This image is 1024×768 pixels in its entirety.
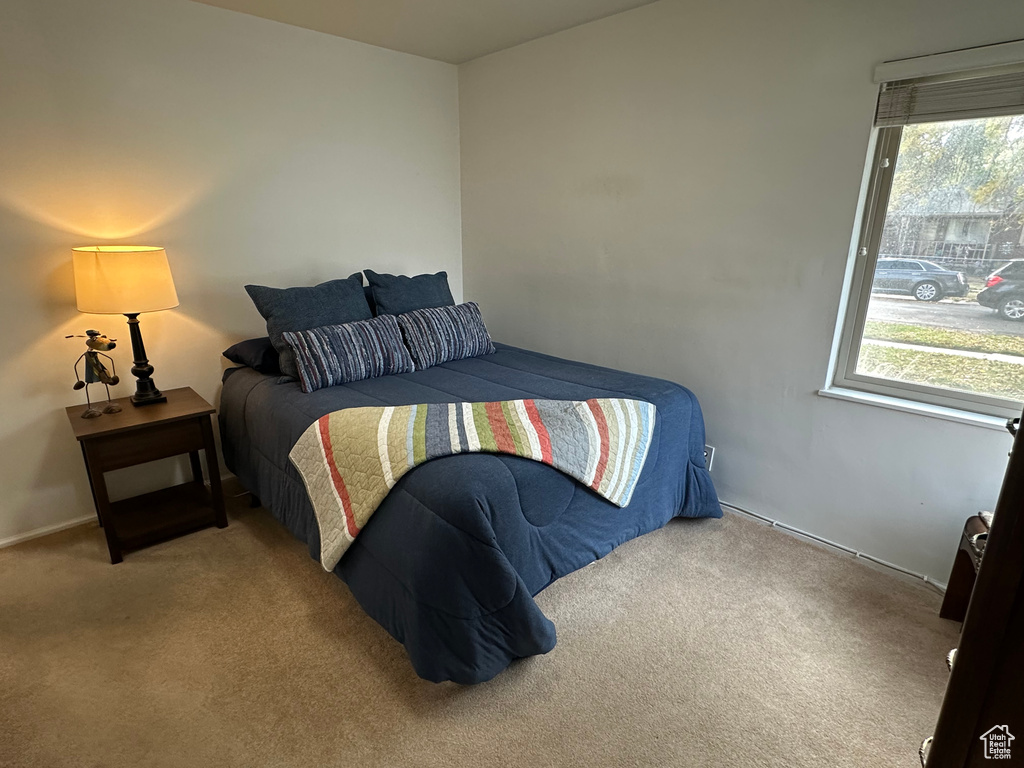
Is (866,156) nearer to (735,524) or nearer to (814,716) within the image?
(735,524)

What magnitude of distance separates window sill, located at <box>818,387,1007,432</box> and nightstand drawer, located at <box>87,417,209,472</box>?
9.03 ft

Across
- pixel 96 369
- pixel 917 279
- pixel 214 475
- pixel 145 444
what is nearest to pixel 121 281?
pixel 96 369

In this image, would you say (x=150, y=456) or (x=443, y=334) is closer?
(x=150, y=456)

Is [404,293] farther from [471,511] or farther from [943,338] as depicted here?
[943,338]

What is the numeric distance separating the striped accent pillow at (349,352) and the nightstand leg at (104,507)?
839 mm

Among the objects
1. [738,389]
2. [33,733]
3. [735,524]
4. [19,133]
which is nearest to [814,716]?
[735,524]

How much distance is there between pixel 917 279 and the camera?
6.99 ft

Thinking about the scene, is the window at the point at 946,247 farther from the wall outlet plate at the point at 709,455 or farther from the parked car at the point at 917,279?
the wall outlet plate at the point at 709,455

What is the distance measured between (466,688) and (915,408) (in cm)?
196

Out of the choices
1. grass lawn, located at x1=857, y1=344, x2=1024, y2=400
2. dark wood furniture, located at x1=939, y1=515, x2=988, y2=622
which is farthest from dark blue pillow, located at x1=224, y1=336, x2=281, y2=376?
dark wood furniture, located at x1=939, y1=515, x2=988, y2=622

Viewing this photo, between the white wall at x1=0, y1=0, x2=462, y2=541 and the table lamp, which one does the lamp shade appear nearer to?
the table lamp

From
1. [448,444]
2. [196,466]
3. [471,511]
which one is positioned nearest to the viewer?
[471,511]

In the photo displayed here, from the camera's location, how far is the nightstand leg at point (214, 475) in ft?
8.04

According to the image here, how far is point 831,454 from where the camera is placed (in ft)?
7.89
